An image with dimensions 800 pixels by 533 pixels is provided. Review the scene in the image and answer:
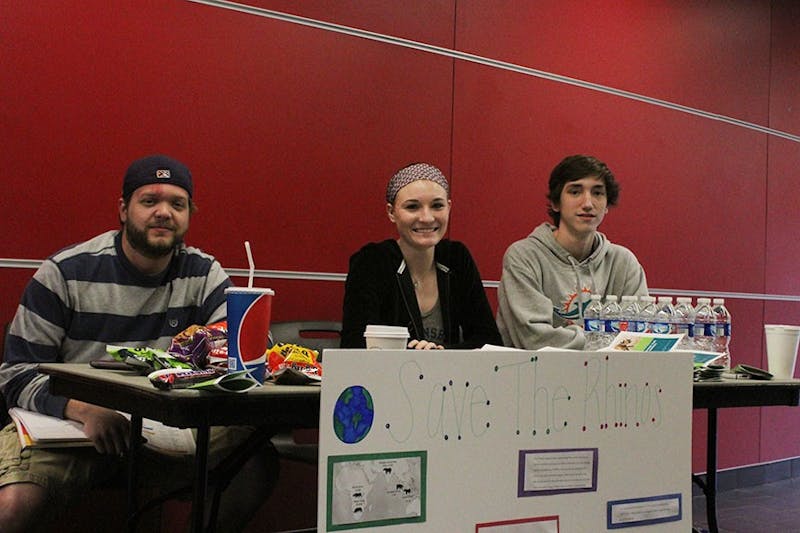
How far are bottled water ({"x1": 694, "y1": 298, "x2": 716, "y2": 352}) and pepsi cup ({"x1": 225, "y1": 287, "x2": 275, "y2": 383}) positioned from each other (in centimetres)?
141

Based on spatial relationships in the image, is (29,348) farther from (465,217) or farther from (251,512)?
(465,217)

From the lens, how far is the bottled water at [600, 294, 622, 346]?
239 centimetres

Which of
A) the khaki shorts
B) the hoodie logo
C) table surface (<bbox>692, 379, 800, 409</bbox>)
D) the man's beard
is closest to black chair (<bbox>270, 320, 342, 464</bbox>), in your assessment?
the khaki shorts

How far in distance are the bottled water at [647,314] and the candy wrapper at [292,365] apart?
97 centimetres

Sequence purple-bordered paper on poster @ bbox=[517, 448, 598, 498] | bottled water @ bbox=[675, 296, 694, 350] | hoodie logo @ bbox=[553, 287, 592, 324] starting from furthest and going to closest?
hoodie logo @ bbox=[553, 287, 592, 324], bottled water @ bbox=[675, 296, 694, 350], purple-bordered paper on poster @ bbox=[517, 448, 598, 498]

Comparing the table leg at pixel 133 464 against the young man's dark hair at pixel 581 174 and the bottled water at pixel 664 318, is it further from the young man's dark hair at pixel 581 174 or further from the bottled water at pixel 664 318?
the young man's dark hair at pixel 581 174

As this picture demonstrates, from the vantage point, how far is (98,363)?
174 cm

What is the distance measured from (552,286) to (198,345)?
5.01 feet

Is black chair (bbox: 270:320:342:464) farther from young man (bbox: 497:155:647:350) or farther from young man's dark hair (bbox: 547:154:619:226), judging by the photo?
young man's dark hair (bbox: 547:154:619:226)

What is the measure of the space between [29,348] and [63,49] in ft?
3.53

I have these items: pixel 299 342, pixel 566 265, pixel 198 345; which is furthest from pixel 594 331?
pixel 198 345

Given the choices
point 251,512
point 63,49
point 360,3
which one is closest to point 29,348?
point 251,512

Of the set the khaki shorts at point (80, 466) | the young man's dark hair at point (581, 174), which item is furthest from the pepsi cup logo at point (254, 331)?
the young man's dark hair at point (581, 174)

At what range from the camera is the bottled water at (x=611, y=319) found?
2.39 m
